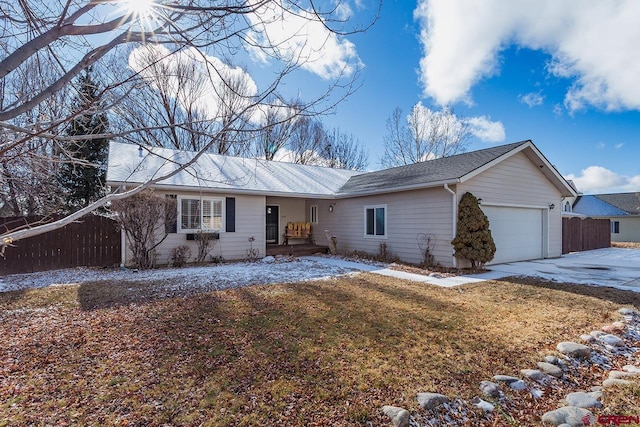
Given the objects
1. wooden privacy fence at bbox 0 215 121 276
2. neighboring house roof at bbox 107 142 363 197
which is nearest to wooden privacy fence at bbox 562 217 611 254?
neighboring house roof at bbox 107 142 363 197

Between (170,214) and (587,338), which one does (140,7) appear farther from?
(170,214)

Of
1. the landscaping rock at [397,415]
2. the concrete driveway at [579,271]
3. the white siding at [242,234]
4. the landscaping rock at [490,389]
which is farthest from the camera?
the white siding at [242,234]

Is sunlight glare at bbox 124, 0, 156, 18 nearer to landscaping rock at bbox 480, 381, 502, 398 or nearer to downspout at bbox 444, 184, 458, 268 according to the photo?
landscaping rock at bbox 480, 381, 502, 398

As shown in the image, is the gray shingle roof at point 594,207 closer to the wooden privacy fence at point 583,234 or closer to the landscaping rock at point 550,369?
the wooden privacy fence at point 583,234

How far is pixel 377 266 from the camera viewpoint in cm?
1016

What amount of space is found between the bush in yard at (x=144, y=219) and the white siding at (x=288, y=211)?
5.31 metres

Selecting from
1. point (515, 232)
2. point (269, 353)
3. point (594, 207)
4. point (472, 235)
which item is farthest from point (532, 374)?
point (594, 207)

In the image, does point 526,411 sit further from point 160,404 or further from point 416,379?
point 160,404

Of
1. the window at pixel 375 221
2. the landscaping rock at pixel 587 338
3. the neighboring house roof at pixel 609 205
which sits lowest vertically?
the landscaping rock at pixel 587 338

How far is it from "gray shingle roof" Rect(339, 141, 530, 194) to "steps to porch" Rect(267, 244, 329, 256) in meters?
2.66

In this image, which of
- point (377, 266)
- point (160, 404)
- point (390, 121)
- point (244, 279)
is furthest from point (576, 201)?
point (160, 404)

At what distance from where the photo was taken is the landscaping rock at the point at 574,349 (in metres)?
3.62

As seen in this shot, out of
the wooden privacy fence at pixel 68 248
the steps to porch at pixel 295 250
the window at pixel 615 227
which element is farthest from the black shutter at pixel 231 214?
the window at pixel 615 227

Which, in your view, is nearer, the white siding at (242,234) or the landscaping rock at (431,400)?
the landscaping rock at (431,400)
